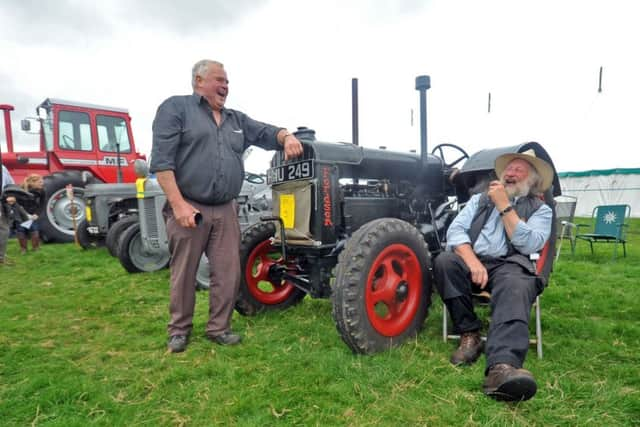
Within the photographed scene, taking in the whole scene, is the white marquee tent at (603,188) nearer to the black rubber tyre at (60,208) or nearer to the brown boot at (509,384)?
the black rubber tyre at (60,208)

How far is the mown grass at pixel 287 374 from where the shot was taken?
171 cm

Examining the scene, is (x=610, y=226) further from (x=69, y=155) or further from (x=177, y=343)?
(x=69, y=155)

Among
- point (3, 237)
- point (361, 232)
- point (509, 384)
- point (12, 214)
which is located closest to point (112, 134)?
point (12, 214)

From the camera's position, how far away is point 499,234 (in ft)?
7.65

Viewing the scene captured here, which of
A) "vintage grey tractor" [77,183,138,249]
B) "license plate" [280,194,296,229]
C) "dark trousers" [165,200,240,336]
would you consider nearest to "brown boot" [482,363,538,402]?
"license plate" [280,194,296,229]

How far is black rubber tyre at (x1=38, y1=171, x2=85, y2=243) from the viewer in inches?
304

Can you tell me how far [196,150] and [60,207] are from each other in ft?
22.9

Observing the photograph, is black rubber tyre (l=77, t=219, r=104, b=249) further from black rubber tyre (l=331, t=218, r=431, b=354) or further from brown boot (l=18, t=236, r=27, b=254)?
black rubber tyre (l=331, t=218, r=431, b=354)

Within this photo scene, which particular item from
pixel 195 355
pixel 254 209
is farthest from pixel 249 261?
pixel 254 209

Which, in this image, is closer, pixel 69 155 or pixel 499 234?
pixel 499 234

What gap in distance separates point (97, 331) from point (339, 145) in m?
2.13

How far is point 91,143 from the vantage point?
28.2ft

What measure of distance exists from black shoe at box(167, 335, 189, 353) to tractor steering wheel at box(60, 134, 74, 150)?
7622mm

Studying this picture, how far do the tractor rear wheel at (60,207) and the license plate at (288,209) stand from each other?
262 inches
